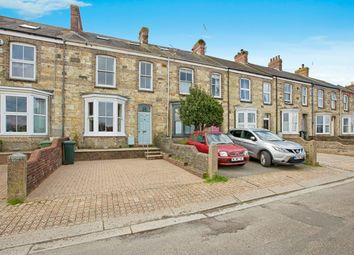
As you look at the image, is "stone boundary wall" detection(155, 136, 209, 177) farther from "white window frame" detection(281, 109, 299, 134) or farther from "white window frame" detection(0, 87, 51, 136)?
"white window frame" detection(281, 109, 299, 134)

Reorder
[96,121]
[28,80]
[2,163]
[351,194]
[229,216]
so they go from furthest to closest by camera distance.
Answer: [96,121] → [28,80] → [2,163] → [351,194] → [229,216]

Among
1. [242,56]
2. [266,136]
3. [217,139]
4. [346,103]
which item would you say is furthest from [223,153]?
[346,103]

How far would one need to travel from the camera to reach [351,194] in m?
6.43

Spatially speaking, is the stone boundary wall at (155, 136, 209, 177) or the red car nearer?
the stone boundary wall at (155, 136, 209, 177)

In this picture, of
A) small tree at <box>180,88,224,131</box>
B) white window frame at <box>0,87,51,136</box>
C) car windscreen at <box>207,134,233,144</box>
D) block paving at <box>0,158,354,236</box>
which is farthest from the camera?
small tree at <box>180,88,224,131</box>

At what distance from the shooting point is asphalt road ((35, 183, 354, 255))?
3.41 meters

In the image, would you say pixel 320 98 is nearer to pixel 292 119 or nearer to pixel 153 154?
pixel 292 119

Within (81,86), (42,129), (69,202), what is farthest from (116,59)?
(69,202)

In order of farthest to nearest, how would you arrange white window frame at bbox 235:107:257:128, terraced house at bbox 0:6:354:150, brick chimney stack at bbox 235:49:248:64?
1. brick chimney stack at bbox 235:49:248:64
2. white window frame at bbox 235:107:257:128
3. terraced house at bbox 0:6:354:150

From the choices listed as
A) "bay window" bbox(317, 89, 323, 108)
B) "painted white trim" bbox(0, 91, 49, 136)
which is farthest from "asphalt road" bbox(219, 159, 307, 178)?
"bay window" bbox(317, 89, 323, 108)

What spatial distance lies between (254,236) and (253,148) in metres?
7.65

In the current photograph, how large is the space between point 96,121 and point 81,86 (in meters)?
2.44

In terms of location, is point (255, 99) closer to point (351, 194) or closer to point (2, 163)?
point (351, 194)

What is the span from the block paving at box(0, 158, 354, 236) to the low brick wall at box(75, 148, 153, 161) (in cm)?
207
